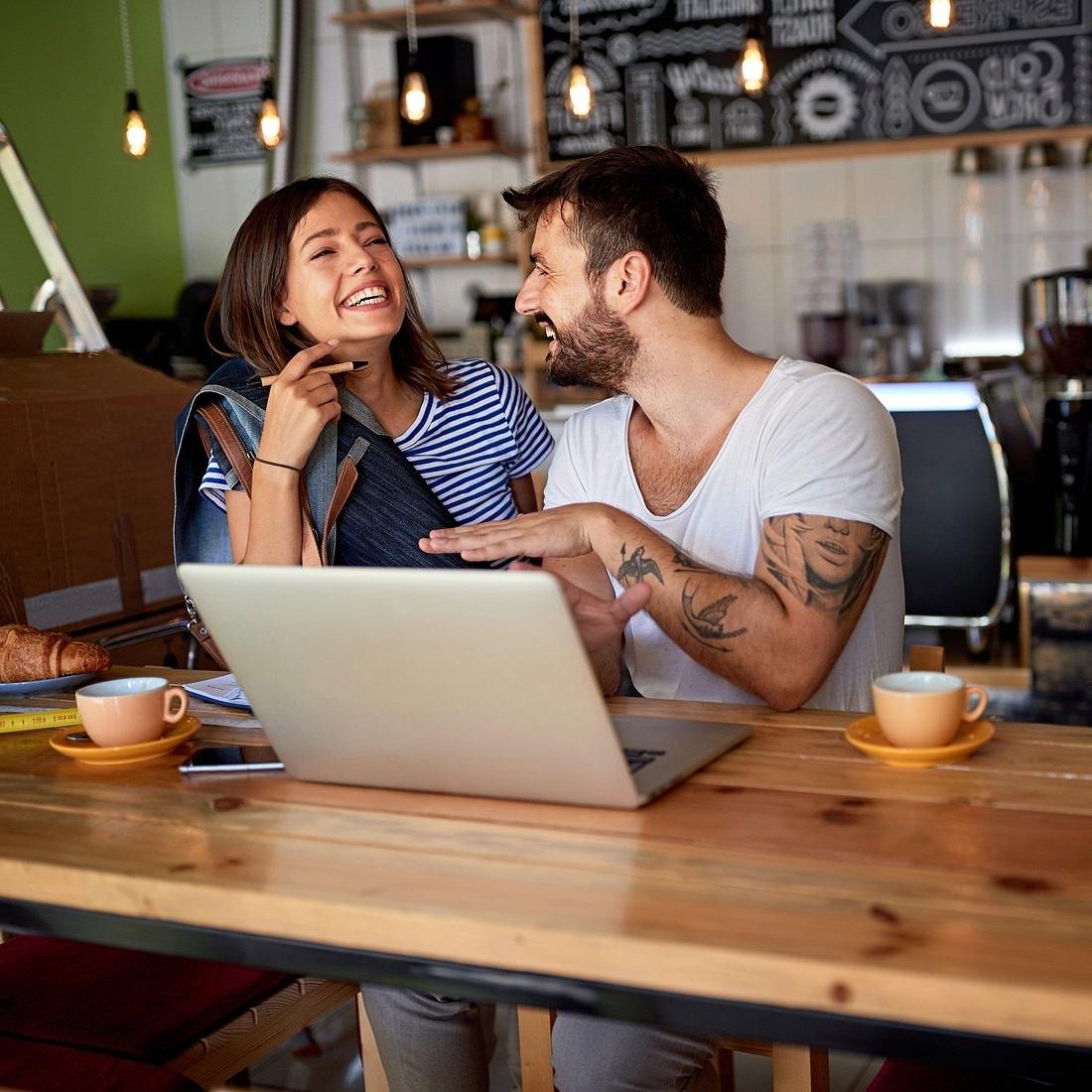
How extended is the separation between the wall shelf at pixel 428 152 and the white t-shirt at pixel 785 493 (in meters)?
3.37

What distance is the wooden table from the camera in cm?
78

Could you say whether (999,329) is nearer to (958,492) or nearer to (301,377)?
(958,492)

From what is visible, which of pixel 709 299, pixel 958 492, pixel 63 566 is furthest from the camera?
pixel 958 492

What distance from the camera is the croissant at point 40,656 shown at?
1602 mm

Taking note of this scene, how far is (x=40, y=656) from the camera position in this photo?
1604 millimetres

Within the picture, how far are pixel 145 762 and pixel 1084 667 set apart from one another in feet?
6.43

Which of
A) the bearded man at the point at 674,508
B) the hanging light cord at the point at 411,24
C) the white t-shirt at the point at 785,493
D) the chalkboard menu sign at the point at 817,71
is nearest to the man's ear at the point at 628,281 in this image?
the bearded man at the point at 674,508

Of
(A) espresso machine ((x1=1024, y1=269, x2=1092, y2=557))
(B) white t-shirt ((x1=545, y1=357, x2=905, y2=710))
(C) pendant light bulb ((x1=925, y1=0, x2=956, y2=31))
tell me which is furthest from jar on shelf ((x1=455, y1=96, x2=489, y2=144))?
(B) white t-shirt ((x1=545, y1=357, x2=905, y2=710))

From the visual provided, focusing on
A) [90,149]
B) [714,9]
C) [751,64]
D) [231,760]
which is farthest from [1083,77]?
[231,760]

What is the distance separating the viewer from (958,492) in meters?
2.67

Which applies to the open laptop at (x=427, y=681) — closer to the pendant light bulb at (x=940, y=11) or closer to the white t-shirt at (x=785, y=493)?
the white t-shirt at (x=785, y=493)

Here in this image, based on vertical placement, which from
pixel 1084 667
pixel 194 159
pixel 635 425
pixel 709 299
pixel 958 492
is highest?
pixel 194 159

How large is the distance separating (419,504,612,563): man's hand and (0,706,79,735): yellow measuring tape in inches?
16.5

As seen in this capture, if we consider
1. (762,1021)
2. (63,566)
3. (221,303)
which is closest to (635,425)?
(221,303)
